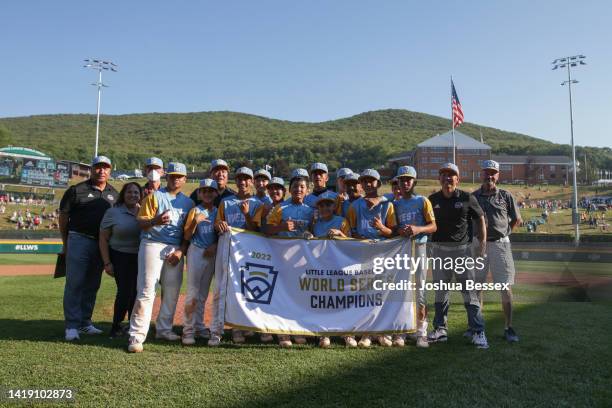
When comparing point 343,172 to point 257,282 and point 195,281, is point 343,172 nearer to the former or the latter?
point 257,282

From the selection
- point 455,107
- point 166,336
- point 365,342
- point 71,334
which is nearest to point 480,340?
point 365,342

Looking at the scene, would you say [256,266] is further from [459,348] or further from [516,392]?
[516,392]

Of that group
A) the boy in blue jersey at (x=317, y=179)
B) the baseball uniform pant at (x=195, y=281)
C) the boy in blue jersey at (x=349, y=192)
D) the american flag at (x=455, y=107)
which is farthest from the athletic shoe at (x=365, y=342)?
the american flag at (x=455, y=107)

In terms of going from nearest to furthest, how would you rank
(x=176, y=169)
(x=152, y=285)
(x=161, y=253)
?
(x=152, y=285) < (x=161, y=253) < (x=176, y=169)

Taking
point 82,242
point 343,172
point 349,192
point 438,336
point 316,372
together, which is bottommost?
point 316,372

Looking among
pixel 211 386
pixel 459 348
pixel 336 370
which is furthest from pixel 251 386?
pixel 459 348

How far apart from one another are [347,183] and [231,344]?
2.49 metres

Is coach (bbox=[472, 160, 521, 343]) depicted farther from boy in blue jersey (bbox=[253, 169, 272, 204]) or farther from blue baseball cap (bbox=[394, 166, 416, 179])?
boy in blue jersey (bbox=[253, 169, 272, 204])

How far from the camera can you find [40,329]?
632cm

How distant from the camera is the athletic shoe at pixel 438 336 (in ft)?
19.4

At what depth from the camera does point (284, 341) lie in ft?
18.4

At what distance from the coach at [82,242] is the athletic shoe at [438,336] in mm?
4343

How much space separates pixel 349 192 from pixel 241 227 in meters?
1.49

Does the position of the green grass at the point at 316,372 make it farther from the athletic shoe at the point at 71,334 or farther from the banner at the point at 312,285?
the banner at the point at 312,285
